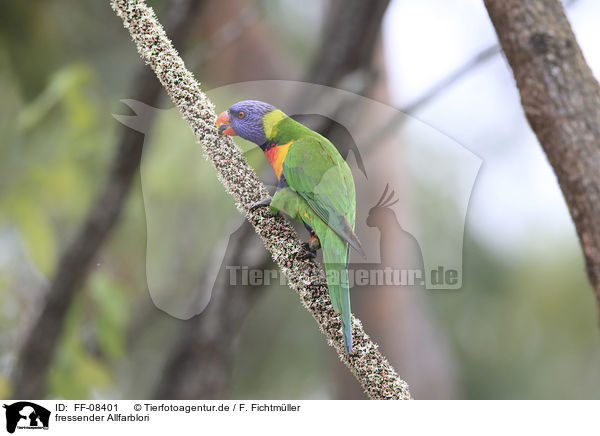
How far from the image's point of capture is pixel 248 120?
2.64 ft

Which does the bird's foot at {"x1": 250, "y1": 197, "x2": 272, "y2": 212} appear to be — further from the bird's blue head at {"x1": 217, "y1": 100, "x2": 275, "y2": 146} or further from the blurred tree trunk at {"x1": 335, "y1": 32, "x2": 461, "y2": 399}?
the blurred tree trunk at {"x1": 335, "y1": 32, "x2": 461, "y2": 399}

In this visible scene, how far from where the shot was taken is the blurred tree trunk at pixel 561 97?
25.8 inches

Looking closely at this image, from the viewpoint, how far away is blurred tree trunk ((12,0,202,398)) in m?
1.44

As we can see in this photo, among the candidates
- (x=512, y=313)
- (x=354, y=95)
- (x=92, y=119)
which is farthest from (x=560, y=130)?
(x=512, y=313)

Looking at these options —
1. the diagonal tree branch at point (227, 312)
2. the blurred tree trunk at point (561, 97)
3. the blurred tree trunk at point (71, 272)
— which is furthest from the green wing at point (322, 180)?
the blurred tree trunk at point (71, 272)

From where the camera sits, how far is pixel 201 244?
180 centimetres

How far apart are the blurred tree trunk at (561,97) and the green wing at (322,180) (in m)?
0.25

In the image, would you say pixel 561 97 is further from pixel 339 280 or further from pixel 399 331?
pixel 399 331

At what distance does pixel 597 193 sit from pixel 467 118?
2.02 feet

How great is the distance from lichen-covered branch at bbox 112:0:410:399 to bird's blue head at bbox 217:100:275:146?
10cm

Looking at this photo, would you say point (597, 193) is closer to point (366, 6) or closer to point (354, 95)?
point (354, 95)
